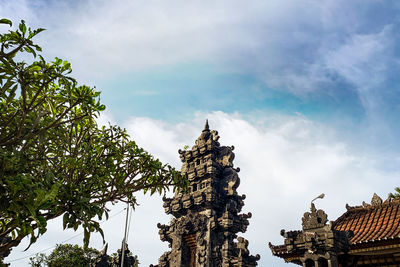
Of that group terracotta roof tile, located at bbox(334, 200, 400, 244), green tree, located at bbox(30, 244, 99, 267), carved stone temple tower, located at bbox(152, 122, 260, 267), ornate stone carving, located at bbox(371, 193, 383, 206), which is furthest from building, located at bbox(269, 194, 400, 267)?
green tree, located at bbox(30, 244, 99, 267)

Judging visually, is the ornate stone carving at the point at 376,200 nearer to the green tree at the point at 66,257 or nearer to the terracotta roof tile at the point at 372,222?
the terracotta roof tile at the point at 372,222

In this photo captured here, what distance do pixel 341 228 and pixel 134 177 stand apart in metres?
10.4

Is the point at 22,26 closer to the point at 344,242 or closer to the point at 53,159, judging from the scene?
the point at 53,159

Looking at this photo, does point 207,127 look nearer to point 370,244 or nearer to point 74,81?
point 370,244

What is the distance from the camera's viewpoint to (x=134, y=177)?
988cm

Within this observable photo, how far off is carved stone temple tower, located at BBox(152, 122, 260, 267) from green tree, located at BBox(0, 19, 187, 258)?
1239 centimetres

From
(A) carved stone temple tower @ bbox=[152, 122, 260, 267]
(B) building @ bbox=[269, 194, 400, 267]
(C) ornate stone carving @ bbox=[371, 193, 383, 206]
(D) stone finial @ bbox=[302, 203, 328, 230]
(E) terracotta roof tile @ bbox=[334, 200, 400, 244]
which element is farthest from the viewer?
(A) carved stone temple tower @ bbox=[152, 122, 260, 267]

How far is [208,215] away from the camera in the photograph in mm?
22656

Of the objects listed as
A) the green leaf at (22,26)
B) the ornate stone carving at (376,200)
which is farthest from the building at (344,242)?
the green leaf at (22,26)

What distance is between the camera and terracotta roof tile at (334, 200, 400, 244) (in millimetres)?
12587

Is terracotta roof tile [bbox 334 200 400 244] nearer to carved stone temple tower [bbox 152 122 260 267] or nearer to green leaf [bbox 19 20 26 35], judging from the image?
carved stone temple tower [bbox 152 122 260 267]

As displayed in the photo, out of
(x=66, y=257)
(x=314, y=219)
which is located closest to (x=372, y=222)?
(x=314, y=219)

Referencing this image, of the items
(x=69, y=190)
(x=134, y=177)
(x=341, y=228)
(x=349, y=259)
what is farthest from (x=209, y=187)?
(x=69, y=190)

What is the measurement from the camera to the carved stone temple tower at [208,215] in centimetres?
2130
